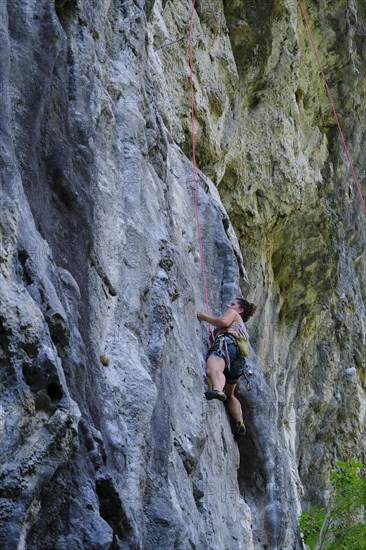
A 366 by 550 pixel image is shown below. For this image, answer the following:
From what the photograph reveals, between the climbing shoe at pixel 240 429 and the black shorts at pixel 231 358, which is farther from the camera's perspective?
the climbing shoe at pixel 240 429

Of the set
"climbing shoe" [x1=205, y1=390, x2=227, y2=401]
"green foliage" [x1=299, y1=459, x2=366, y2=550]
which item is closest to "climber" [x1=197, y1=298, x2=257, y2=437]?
"climbing shoe" [x1=205, y1=390, x2=227, y2=401]

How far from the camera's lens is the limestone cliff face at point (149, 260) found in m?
5.19

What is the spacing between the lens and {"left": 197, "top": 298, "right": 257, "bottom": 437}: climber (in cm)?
907

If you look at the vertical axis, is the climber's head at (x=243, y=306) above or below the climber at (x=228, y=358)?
above

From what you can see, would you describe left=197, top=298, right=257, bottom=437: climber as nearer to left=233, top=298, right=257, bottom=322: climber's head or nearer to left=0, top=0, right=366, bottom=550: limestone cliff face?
left=233, top=298, right=257, bottom=322: climber's head

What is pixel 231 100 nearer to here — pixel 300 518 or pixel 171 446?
pixel 300 518

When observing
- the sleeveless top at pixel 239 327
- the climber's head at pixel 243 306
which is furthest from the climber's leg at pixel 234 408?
the climber's head at pixel 243 306

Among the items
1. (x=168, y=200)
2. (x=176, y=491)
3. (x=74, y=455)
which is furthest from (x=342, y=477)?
(x=74, y=455)

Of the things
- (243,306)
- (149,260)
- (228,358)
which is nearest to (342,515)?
(243,306)

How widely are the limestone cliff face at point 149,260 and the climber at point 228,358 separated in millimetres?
147

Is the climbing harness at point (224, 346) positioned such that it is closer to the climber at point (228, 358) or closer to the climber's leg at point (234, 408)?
the climber at point (228, 358)

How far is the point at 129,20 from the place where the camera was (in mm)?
8695

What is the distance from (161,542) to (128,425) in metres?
0.77

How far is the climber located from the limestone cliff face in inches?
5.8
